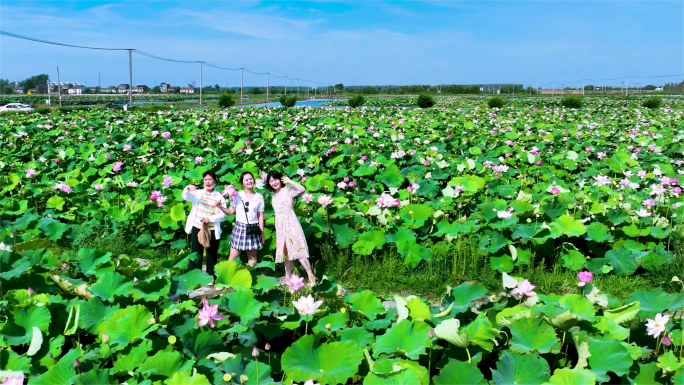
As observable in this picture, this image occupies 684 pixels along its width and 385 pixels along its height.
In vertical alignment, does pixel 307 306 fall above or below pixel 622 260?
above

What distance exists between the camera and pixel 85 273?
2877 millimetres

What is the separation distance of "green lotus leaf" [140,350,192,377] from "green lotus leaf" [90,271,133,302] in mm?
695

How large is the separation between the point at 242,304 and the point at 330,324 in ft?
1.48

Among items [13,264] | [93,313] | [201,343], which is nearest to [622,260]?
[201,343]

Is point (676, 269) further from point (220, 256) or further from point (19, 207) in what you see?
point (19, 207)

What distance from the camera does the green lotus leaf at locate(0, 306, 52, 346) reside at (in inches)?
85.0

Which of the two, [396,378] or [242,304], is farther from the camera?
[242,304]

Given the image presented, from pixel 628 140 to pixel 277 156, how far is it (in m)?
6.57

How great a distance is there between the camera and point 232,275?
2.72 meters

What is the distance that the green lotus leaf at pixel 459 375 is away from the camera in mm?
1771

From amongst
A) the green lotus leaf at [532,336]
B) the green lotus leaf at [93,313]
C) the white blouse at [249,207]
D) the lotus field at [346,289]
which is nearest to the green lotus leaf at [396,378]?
the lotus field at [346,289]

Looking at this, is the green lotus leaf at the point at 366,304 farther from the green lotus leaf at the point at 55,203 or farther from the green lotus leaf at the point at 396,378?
the green lotus leaf at the point at 55,203

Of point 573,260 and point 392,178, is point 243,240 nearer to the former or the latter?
point 392,178

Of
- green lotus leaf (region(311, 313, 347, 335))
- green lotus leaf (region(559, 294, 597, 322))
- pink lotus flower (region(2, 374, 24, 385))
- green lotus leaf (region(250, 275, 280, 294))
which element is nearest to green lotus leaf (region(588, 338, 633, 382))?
green lotus leaf (region(559, 294, 597, 322))
